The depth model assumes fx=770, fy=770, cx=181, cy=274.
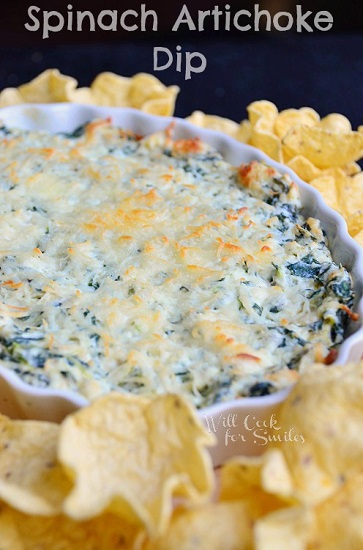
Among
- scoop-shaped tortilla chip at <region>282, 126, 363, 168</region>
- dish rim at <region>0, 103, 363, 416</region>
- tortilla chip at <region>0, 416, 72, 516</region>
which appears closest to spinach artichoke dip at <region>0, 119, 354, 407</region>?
dish rim at <region>0, 103, 363, 416</region>

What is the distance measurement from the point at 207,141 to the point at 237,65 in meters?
A: 1.36

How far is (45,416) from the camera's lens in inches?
83.8

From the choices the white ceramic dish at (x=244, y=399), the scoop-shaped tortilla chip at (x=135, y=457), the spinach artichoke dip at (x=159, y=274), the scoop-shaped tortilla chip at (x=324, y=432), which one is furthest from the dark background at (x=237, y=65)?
the scoop-shaped tortilla chip at (x=135, y=457)

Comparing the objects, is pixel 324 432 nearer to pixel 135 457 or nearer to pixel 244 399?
pixel 244 399

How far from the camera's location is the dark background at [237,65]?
423 cm

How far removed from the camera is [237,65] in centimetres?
446

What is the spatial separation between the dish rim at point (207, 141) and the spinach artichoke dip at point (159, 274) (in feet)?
0.15

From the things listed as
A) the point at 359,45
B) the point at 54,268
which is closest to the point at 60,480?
the point at 54,268

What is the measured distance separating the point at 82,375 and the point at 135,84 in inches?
74.9

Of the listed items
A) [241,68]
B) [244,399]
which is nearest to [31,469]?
[244,399]

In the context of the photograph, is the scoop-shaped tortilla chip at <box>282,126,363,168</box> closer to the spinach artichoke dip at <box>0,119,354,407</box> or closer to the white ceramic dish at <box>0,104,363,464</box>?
the white ceramic dish at <box>0,104,363,464</box>

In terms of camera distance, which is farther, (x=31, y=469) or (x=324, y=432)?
(x=31, y=469)

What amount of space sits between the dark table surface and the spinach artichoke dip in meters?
1.21

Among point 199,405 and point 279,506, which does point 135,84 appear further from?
point 279,506
